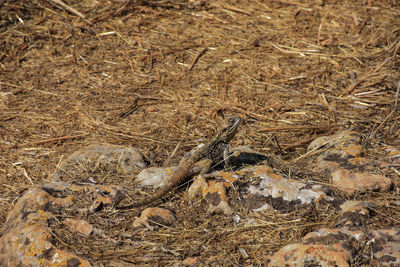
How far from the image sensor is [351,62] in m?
7.16

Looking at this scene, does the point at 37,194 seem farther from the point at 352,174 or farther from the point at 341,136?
the point at 341,136

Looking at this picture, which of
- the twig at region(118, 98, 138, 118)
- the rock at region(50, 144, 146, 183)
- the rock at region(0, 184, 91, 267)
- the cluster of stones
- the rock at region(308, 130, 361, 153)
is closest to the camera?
the cluster of stones

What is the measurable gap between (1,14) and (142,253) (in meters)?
6.37

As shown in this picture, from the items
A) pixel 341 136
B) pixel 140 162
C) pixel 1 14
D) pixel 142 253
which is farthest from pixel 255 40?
pixel 142 253

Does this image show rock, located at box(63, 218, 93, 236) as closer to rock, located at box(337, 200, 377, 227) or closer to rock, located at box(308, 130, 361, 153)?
rock, located at box(337, 200, 377, 227)

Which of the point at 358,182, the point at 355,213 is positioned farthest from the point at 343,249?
the point at 358,182

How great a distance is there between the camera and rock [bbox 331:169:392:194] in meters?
4.13

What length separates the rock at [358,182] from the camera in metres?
4.13

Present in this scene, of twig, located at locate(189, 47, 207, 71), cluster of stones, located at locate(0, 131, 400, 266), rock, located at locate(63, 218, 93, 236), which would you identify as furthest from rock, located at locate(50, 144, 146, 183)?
twig, located at locate(189, 47, 207, 71)

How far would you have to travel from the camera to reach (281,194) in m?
3.98

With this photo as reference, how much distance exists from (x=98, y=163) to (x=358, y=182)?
2.52 meters

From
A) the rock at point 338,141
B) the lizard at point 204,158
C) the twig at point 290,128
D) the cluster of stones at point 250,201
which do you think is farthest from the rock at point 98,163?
the rock at point 338,141

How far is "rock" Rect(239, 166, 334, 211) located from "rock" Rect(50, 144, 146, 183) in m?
1.33

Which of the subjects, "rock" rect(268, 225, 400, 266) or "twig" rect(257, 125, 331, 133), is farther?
"twig" rect(257, 125, 331, 133)
